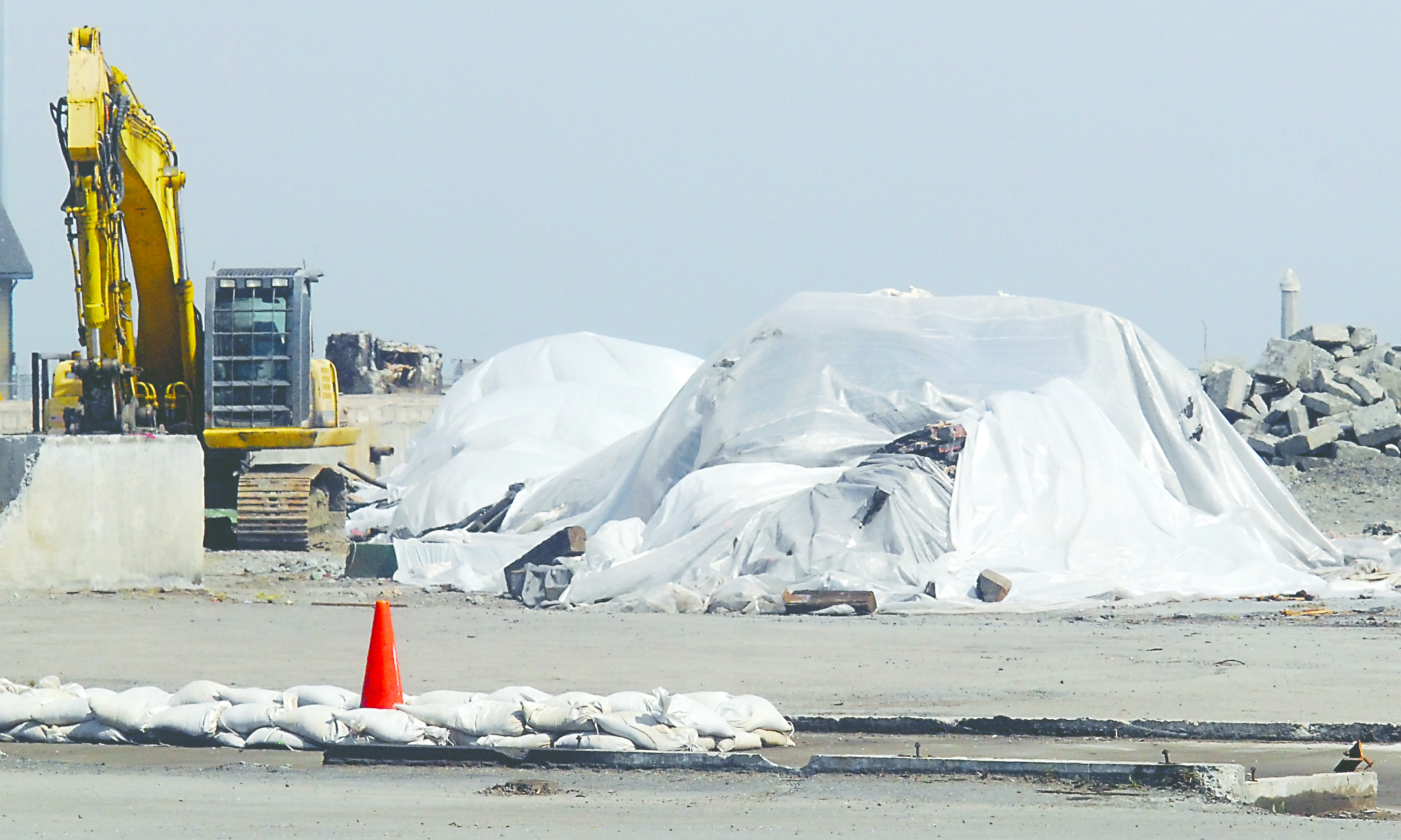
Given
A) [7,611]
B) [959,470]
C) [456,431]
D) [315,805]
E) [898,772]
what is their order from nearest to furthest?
[315,805] < [898,772] < [7,611] < [959,470] < [456,431]

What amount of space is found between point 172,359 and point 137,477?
13.2 feet

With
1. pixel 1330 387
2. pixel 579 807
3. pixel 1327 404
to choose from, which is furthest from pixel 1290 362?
pixel 579 807

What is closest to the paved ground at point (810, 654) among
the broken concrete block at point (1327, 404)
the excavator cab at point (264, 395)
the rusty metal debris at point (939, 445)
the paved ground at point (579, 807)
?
the paved ground at point (579, 807)

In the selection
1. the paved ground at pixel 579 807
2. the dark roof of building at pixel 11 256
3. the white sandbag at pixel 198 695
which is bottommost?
the paved ground at pixel 579 807

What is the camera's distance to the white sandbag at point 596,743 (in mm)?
7164

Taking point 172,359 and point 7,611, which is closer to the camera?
point 7,611

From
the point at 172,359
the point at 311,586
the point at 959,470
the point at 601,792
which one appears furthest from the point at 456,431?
the point at 601,792

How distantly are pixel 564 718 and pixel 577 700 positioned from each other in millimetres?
113

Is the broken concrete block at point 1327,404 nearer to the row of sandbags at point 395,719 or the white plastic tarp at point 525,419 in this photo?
the white plastic tarp at point 525,419

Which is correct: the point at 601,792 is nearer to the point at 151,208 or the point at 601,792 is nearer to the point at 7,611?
the point at 7,611

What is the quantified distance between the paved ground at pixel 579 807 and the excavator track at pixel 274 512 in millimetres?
11818

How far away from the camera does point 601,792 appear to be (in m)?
6.59

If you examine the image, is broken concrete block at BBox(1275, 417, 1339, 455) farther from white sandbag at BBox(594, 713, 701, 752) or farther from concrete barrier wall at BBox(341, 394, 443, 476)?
white sandbag at BBox(594, 713, 701, 752)

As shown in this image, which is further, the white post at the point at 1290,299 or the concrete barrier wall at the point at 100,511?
the white post at the point at 1290,299
